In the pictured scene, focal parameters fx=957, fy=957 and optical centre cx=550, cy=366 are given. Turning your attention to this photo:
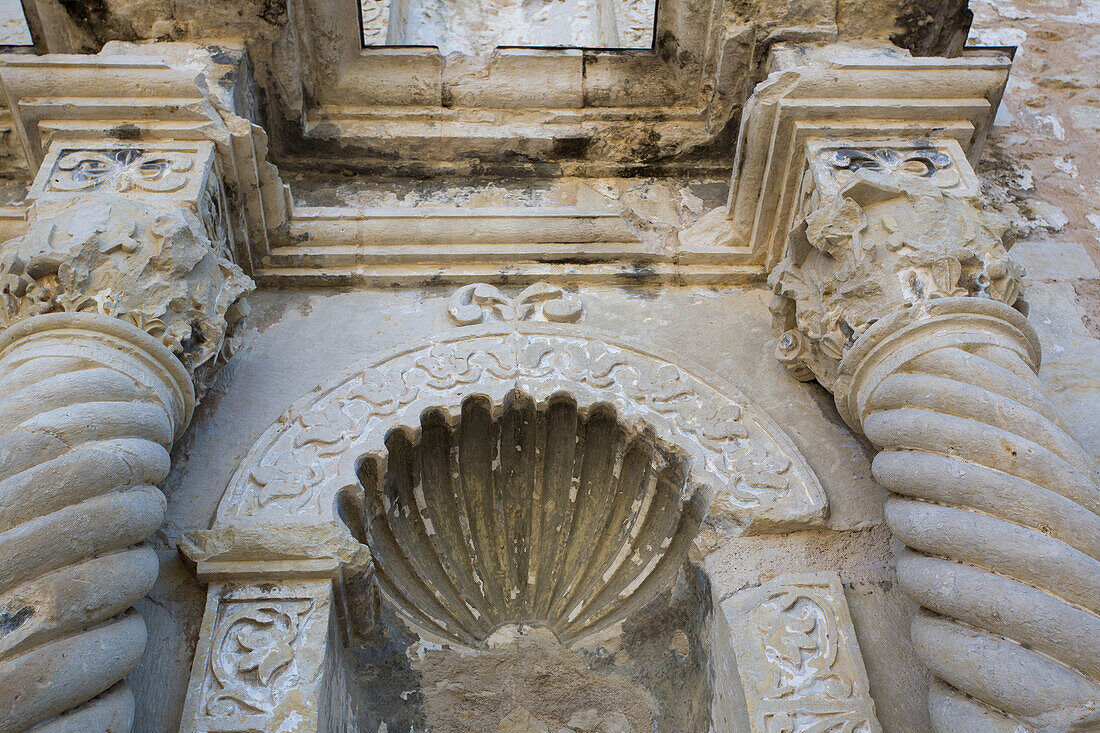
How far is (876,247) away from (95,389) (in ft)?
7.13

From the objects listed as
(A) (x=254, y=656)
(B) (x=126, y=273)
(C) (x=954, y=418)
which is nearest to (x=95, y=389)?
(B) (x=126, y=273)

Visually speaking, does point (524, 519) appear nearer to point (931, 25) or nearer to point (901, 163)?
point (901, 163)

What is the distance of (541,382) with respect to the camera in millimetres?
3057

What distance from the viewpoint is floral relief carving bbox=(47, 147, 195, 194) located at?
9.87 feet

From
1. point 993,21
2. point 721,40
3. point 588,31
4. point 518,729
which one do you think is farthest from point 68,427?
point 993,21

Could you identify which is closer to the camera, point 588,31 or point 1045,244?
point 1045,244

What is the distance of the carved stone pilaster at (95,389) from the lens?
195 centimetres

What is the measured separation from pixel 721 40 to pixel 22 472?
2.95 meters

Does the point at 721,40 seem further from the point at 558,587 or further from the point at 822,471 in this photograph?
the point at 558,587

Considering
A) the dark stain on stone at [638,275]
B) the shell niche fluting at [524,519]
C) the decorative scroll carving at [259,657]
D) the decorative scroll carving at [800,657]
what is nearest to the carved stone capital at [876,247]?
the dark stain on stone at [638,275]

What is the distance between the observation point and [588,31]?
538 cm

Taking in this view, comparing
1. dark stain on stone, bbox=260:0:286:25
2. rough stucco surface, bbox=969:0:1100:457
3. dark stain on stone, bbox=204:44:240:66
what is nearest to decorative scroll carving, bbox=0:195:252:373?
dark stain on stone, bbox=204:44:240:66

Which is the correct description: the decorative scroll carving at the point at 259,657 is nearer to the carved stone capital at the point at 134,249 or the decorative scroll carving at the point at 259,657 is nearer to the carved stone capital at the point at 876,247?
the carved stone capital at the point at 134,249

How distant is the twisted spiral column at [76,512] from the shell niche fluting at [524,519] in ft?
2.51
